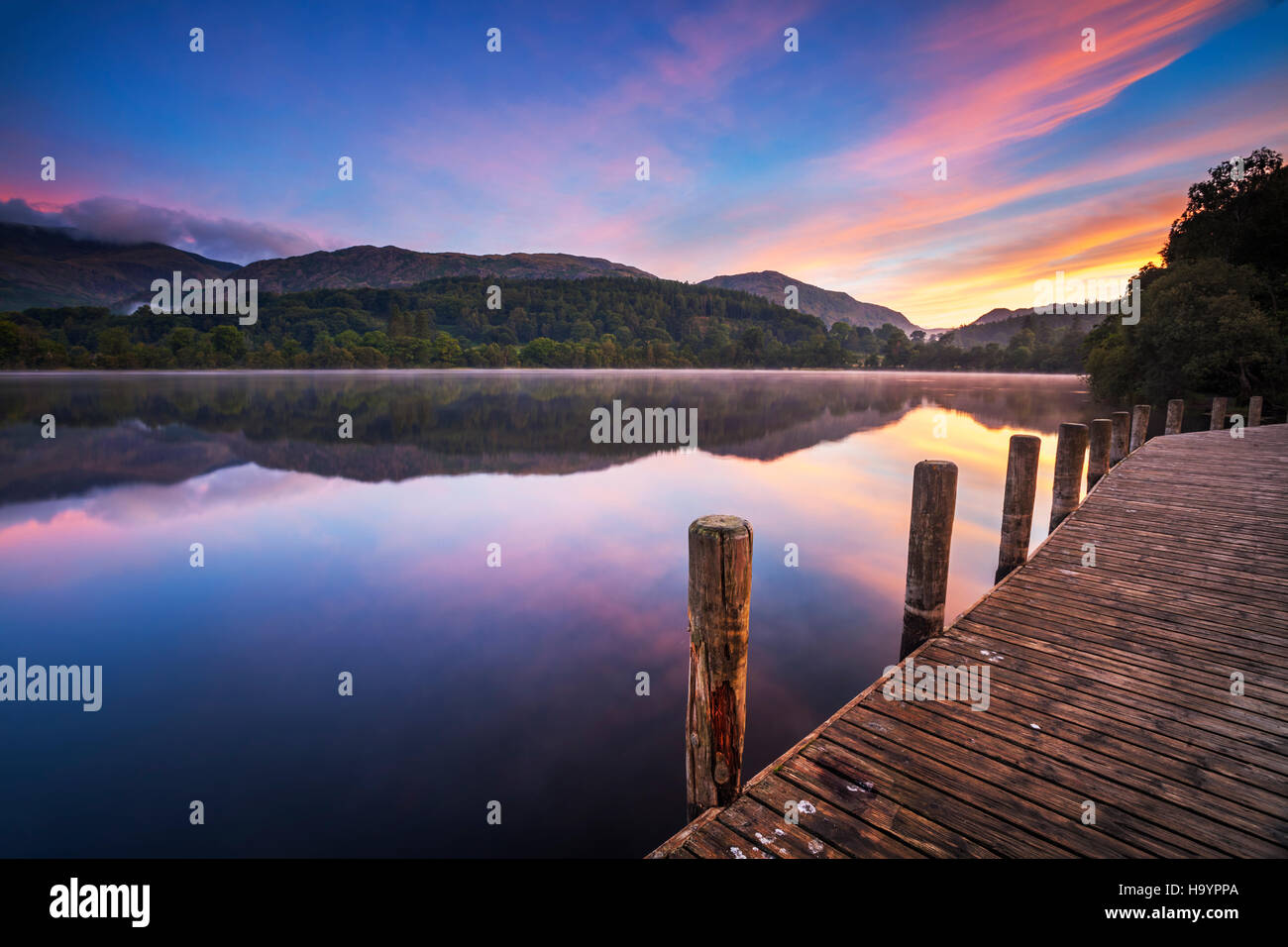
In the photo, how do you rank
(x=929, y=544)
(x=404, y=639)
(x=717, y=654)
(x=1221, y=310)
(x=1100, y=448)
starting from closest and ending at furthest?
(x=717, y=654), (x=929, y=544), (x=404, y=639), (x=1100, y=448), (x=1221, y=310)

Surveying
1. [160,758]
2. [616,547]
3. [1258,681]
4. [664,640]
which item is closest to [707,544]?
[1258,681]

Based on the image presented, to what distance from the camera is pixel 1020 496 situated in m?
9.05

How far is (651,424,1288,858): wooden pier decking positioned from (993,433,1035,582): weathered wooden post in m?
1.59

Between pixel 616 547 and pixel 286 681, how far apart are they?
842cm

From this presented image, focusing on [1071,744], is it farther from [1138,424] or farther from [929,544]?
[1138,424]

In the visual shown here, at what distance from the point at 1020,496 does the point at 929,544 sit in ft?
12.4

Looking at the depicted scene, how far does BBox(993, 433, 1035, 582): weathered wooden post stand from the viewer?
8.92 metres

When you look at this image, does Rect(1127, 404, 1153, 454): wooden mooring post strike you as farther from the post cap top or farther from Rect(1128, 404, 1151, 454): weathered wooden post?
the post cap top

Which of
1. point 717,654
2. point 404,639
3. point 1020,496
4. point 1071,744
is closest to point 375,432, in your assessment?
point 404,639

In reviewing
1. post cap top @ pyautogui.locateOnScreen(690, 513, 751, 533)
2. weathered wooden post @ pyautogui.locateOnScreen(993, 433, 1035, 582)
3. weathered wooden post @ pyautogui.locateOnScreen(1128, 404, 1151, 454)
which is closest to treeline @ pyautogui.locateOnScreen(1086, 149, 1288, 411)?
weathered wooden post @ pyautogui.locateOnScreen(1128, 404, 1151, 454)

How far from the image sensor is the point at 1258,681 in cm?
487

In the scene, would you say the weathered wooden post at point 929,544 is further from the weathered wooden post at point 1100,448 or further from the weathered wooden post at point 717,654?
the weathered wooden post at point 1100,448

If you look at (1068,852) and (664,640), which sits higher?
(1068,852)

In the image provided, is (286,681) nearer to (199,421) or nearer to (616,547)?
(616,547)
